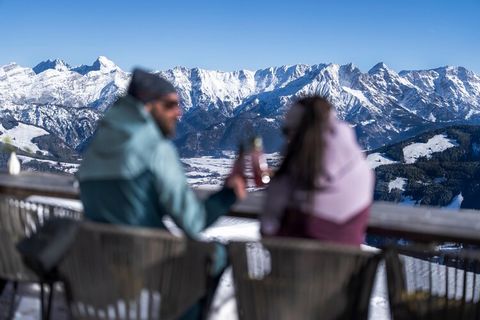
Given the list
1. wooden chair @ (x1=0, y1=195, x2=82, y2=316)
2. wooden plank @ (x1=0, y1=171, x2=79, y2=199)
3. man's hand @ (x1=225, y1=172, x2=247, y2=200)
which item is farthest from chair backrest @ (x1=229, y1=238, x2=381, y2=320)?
wooden plank @ (x1=0, y1=171, x2=79, y2=199)

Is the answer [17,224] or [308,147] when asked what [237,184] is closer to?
[308,147]

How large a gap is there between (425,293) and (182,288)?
1.13m

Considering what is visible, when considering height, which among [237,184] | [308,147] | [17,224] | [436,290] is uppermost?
[308,147]

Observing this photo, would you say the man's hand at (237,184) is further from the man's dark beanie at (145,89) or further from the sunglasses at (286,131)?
the man's dark beanie at (145,89)

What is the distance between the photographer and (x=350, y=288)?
90.0 inches

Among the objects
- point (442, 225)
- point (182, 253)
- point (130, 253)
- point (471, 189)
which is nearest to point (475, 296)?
point (442, 225)

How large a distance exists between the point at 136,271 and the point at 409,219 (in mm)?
1831

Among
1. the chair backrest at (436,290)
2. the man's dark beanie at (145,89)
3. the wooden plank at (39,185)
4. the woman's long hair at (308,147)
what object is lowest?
the chair backrest at (436,290)

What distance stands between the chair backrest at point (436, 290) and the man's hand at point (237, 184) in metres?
0.85

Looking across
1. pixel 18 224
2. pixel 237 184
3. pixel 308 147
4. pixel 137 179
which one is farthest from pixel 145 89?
pixel 18 224

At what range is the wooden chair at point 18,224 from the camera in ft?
10.2

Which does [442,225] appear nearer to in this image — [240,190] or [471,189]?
[240,190]

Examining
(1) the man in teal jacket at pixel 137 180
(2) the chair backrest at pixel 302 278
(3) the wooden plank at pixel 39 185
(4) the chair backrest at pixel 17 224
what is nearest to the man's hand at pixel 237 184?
(1) the man in teal jacket at pixel 137 180

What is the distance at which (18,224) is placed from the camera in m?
3.26
